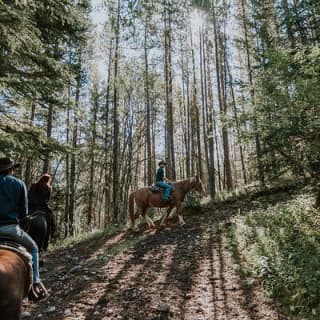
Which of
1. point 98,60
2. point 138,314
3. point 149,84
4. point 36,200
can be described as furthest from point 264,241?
point 98,60

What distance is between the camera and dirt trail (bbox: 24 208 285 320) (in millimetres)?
4859

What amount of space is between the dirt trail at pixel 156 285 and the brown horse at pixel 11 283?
5.34 ft

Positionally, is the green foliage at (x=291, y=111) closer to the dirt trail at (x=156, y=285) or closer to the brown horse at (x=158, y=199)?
the dirt trail at (x=156, y=285)

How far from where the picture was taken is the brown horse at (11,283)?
3148mm

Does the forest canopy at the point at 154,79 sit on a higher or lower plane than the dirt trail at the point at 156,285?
Result: higher

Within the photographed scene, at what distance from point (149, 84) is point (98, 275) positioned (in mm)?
13307

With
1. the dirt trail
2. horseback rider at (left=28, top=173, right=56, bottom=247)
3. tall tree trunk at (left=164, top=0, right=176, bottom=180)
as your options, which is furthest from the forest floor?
tall tree trunk at (left=164, top=0, right=176, bottom=180)

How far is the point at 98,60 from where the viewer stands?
71.1 feet

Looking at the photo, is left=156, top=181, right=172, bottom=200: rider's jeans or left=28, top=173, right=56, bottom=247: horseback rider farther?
left=156, top=181, right=172, bottom=200: rider's jeans

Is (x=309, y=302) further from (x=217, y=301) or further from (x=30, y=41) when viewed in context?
(x=30, y=41)

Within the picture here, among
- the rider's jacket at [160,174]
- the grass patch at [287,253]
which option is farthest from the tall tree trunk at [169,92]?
the grass patch at [287,253]

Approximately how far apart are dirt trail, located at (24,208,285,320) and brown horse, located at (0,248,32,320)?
5.34 ft

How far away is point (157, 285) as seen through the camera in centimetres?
596

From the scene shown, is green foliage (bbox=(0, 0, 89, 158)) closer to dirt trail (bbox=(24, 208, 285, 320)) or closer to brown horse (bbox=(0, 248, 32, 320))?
dirt trail (bbox=(24, 208, 285, 320))
